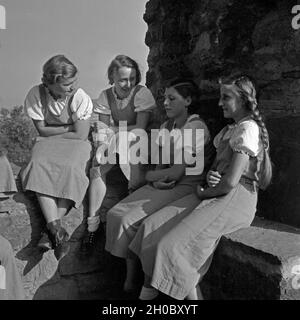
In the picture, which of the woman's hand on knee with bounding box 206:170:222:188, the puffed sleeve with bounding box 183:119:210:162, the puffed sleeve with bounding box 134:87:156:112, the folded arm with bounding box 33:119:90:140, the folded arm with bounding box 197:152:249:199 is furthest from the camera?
the puffed sleeve with bounding box 134:87:156:112

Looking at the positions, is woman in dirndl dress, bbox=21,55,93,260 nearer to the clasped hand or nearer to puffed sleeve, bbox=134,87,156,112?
puffed sleeve, bbox=134,87,156,112

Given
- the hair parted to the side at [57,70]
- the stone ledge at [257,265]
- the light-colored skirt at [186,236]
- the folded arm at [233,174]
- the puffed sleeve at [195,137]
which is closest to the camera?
the stone ledge at [257,265]

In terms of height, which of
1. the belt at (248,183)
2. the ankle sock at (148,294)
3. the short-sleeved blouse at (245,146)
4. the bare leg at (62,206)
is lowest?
the ankle sock at (148,294)

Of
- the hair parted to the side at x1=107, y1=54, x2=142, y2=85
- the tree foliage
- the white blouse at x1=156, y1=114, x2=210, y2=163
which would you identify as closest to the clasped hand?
the white blouse at x1=156, y1=114, x2=210, y2=163

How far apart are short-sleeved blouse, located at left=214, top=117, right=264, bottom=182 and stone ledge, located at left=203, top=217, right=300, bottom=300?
329 mm

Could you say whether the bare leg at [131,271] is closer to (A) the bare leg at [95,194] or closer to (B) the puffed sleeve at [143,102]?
(A) the bare leg at [95,194]

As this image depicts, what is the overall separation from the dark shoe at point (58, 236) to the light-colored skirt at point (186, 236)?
0.44m

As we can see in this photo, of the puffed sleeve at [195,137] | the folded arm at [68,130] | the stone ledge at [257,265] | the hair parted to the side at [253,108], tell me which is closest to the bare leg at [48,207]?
the folded arm at [68,130]

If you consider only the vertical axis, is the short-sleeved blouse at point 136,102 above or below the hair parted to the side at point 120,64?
below

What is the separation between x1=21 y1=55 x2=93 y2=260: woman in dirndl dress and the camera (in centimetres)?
256

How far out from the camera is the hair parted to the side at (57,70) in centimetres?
273

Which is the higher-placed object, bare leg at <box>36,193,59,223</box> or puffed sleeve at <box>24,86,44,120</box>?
puffed sleeve at <box>24,86,44,120</box>

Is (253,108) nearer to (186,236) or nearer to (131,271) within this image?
(186,236)

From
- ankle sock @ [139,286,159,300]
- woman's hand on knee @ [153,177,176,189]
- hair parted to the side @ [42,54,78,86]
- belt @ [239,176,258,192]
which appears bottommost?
ankle sock @ [139,286,159,300]
